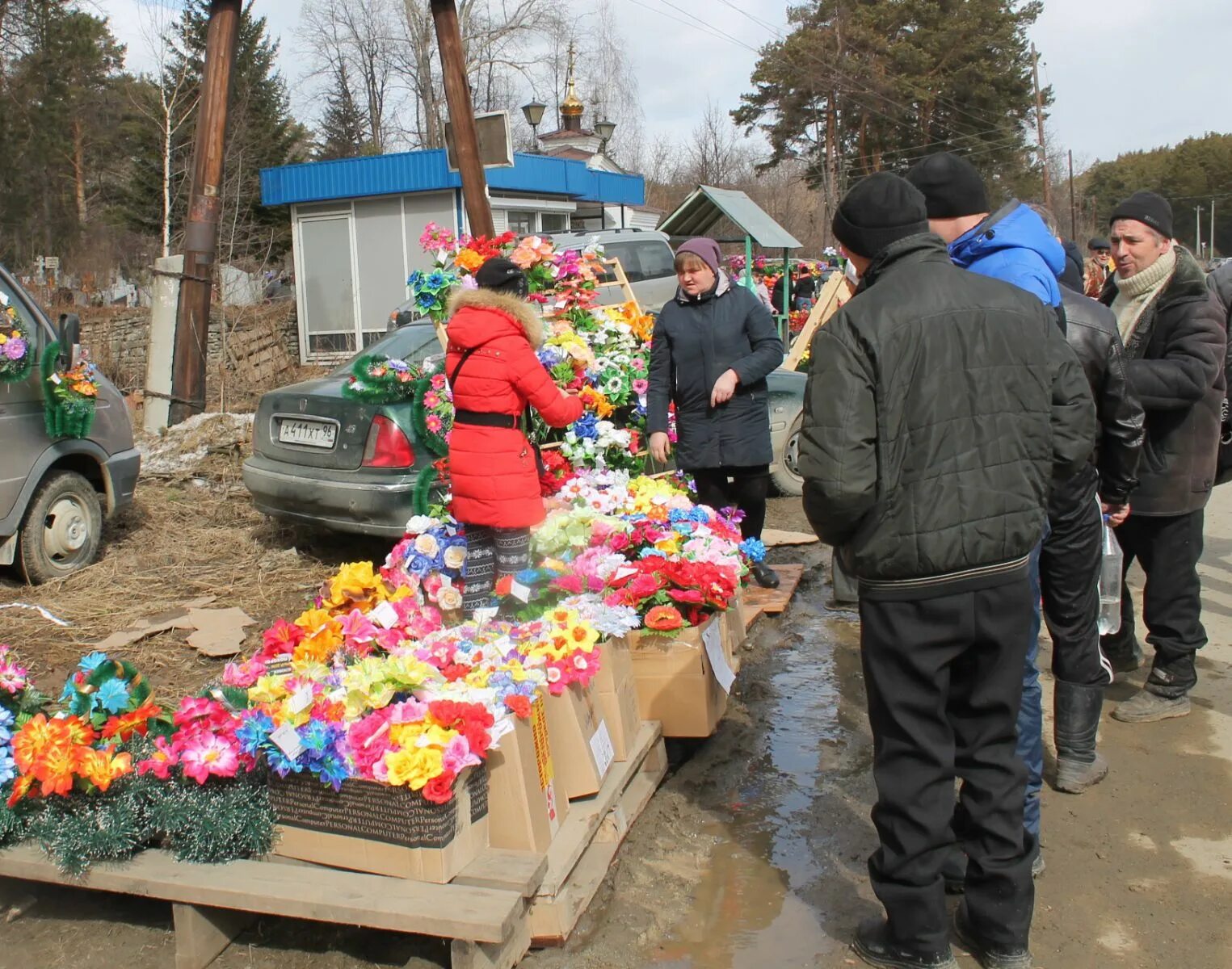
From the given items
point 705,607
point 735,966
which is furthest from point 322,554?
point 735,966

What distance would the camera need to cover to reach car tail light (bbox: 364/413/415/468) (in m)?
6.07

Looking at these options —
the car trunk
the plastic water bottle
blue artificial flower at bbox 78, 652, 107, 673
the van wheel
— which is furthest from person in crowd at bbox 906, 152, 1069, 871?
the van wheel

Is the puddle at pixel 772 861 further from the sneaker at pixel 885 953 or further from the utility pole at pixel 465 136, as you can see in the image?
the utility pole at pixel 465 136

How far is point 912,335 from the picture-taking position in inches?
95.5

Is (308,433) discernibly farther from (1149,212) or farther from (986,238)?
(1149,212)

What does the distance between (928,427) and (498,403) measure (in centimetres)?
190

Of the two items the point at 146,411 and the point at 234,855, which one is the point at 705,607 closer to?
the point at 234,855

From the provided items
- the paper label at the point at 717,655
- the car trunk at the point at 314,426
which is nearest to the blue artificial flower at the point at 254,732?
the paper label at the point at 717,655

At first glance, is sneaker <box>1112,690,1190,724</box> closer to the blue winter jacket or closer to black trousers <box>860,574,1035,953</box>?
black trousers <box>860,574,1035,953</box>

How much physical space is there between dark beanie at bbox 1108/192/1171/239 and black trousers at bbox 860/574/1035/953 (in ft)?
7.16

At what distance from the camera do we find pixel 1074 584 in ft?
11.7

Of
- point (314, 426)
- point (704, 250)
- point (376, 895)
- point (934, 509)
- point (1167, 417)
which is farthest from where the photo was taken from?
point (314, 426)

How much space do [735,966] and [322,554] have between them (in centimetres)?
490

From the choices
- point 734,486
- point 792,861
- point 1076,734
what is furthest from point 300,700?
point 734,486
